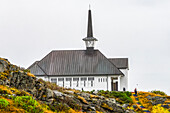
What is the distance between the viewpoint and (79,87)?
70688 millimetres

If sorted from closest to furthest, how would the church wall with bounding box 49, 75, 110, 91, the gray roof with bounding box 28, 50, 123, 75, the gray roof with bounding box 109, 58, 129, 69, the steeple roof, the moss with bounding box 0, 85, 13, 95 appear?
the moss with bounding box 0, 85, 13, 95, the church wall with bounding box 49, 75, 110, 91, the gray roof with bounding box 28, 50, 123, 75, the gray roof with bounding box 109, 58, 129, 69, the steeple roof

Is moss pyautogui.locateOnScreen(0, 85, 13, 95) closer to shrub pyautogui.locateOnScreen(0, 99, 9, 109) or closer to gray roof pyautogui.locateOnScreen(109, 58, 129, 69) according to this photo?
shrub pyautogui.locateOnScreen(0, 99, 9, 109)

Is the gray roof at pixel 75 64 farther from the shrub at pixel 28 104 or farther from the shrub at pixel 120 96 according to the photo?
the shrub at pixel 28 104

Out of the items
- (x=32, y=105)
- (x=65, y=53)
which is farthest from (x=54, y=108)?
(x=65, y=53)

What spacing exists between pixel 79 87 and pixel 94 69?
409 centimetres

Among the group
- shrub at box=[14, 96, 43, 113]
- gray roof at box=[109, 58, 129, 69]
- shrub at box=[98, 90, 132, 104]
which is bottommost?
shrub at box=[14, 96, 43, 113]

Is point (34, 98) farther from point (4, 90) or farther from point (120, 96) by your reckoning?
point (120, 96)

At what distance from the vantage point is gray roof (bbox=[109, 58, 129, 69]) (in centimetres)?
7506

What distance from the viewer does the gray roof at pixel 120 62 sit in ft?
246

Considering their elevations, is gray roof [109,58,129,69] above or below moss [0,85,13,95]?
above

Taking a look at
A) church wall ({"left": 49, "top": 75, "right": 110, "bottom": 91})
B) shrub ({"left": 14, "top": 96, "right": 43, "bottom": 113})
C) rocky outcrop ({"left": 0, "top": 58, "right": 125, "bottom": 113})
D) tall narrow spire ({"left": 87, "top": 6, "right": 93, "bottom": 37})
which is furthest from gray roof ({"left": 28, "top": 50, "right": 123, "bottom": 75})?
shrub ({"left": 14, "top": 96, "right": 43, "bottom": 113})

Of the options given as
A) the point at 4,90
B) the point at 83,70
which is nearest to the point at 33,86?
the point at 4,90

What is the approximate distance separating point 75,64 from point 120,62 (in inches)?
363

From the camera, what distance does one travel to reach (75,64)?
238 feet
